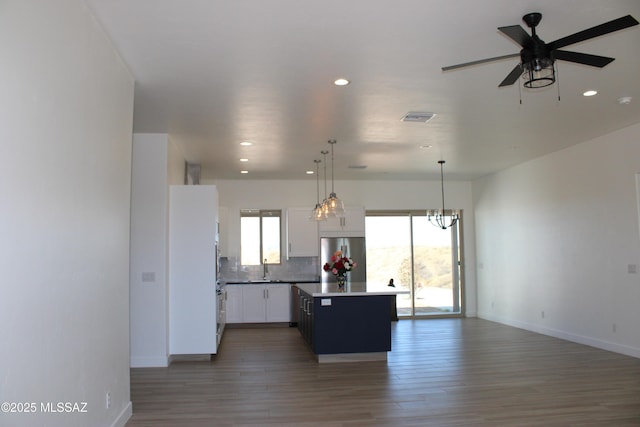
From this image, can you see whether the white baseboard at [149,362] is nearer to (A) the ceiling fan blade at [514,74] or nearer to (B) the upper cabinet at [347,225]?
(B) the upper cabinet at [347,225]

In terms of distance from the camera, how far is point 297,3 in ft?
10.5

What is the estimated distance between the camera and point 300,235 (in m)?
10.0

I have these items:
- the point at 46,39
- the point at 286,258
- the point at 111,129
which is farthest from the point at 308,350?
the point at 46,39

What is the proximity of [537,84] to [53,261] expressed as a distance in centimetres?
299

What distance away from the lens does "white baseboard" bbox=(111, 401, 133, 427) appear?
393 cm

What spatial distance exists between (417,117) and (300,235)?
4716mm

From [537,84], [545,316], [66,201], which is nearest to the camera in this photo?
[66,201]

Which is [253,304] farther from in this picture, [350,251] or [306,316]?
[306,316]

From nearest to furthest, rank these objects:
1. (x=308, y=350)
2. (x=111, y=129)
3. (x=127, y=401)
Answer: (x=111, y=129) < (x=127, y=401) < (x=308, y=350)

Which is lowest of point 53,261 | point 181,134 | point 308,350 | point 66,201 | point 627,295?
point 308,350

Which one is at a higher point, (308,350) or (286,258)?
(286,258)

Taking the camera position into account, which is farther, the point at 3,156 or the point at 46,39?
the point at 46,39

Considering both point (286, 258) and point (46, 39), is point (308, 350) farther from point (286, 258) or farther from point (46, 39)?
point (46, 39)

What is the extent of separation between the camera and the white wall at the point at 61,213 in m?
2.18
